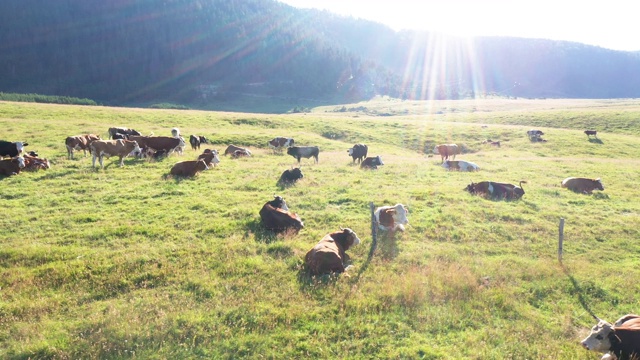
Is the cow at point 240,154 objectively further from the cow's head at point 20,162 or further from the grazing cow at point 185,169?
the cow's head at point 20,162

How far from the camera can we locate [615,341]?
6531mm

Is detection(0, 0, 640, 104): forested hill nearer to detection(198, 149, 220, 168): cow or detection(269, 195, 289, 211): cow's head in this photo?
detection(198, 149, 220, 168): cow

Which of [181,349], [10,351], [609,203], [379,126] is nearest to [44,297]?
[10,351]

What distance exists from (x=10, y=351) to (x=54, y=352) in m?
0.74

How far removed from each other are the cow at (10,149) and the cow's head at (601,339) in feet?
82.6

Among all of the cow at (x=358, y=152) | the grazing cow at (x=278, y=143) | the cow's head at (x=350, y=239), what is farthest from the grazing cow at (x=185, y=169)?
the grazing cow at (x=278, y=143)

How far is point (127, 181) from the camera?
16312 mm

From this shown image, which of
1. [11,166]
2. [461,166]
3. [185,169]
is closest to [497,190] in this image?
[461,166]

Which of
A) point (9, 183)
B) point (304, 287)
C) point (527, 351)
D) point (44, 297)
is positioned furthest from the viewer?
point (9, 183)

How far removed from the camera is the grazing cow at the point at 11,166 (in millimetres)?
16422

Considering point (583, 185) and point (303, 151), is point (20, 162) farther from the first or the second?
point (583, 185)

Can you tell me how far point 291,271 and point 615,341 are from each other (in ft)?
21.1

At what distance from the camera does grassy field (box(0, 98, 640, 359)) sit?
668cm

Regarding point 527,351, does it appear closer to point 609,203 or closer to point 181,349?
point 181,349
